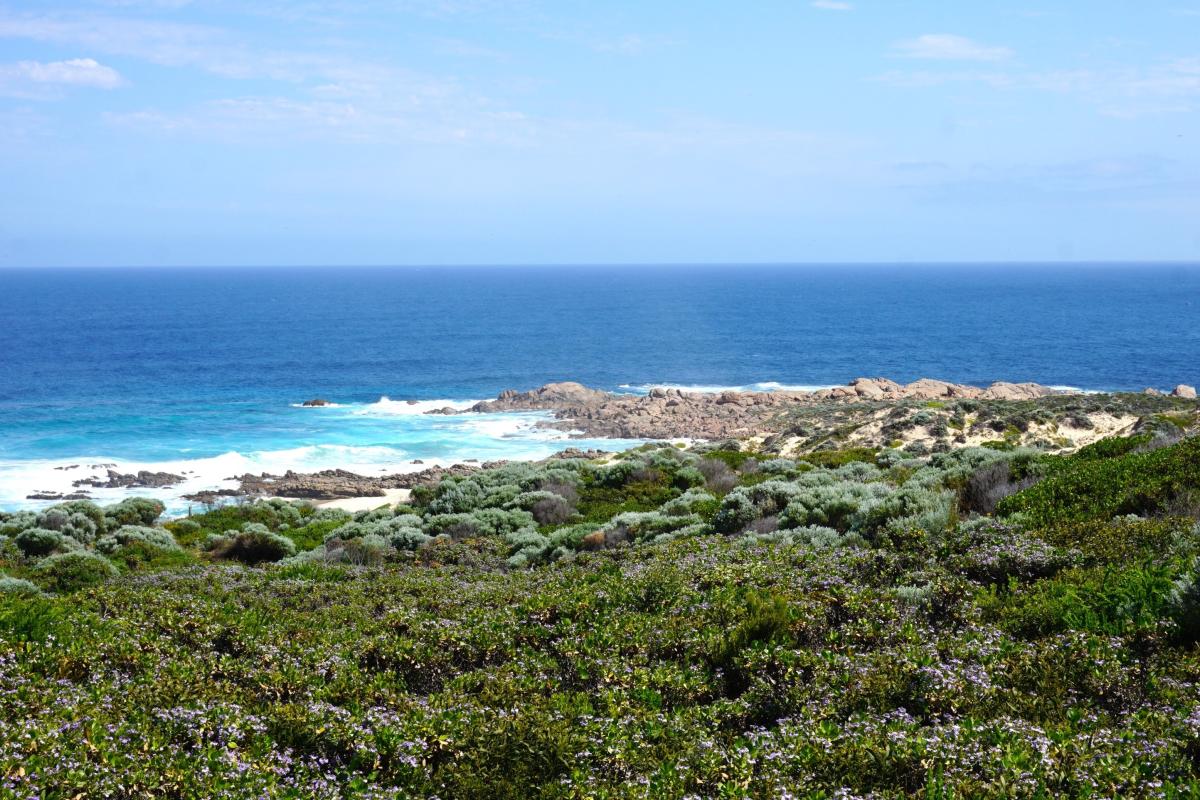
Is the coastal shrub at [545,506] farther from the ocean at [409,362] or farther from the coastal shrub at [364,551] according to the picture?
the ocean at [409,362]

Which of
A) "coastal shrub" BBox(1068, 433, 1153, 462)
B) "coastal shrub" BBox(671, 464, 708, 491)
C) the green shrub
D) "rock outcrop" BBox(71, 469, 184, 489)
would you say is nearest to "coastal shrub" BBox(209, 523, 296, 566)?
"coastal shrub" BBox(671, 464, 708, 491)

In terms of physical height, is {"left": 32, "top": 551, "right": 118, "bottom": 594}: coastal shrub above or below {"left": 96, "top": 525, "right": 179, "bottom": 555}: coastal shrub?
above

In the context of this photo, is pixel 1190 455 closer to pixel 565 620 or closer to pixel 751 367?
pixel 565 620

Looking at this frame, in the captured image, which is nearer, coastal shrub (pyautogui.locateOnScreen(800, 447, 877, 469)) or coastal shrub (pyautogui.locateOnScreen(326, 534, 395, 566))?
coastal shrub (pyautogui.locateOnScreen(326, 534, 395, 566))

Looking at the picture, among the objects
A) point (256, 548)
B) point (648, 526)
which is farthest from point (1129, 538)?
point (256, 548)

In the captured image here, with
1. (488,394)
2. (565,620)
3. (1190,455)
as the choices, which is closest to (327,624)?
(565,620)

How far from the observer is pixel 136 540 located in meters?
20.6

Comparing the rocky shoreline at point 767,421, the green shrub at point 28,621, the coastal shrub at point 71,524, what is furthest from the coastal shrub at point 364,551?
the rocky shoreline at point 767,421

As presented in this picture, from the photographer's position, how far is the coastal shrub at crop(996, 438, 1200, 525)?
11719mm

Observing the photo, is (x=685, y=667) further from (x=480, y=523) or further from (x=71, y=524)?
(x=71, y=524)

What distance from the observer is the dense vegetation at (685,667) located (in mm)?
Answer: 5422

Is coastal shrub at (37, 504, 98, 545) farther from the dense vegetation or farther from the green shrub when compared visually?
the green shrub

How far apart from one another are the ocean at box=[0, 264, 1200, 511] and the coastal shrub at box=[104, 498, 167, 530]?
13008 millimetres

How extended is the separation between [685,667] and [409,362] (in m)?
Answer: 86.7
